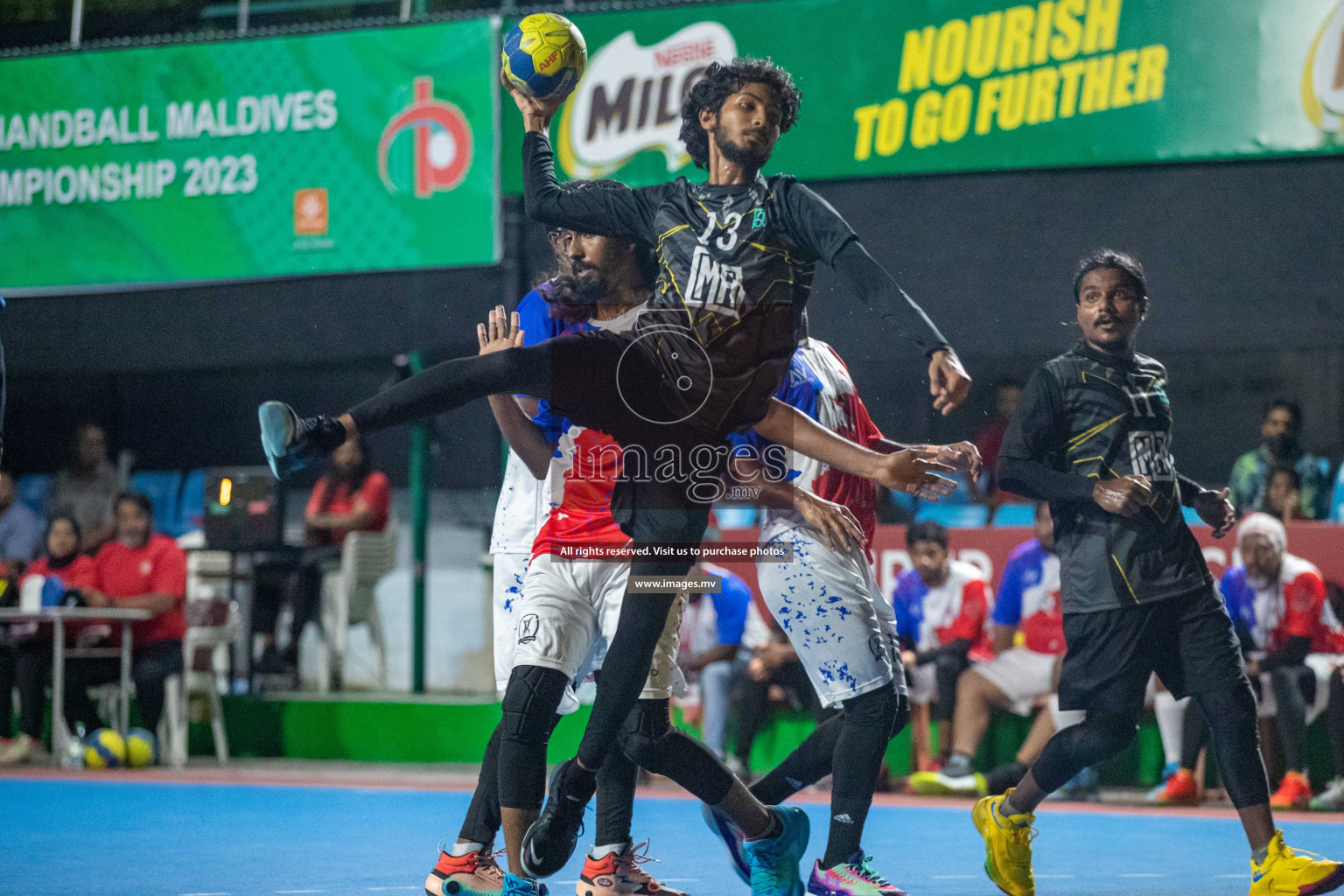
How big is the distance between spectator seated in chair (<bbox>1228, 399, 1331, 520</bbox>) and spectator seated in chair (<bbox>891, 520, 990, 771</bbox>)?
5.25 ft

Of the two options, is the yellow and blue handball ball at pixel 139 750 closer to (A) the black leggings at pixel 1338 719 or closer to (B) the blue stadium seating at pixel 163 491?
(B) the blue stadium seating at pixel 163 491

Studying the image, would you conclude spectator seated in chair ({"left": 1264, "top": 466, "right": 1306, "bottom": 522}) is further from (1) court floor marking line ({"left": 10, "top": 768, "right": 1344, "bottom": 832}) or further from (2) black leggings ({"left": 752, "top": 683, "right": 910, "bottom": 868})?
(2) black leggings ({"left": 752, "top": 683, "right": 910, "bottom": 868})

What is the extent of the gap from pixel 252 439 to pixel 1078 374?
8786 mm

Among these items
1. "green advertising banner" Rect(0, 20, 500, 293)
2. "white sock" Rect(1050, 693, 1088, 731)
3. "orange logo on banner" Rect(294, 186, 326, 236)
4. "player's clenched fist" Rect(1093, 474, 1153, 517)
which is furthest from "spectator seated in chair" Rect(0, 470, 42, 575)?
"player's clenched fist" Rect(1093, 474, 1153, 517)

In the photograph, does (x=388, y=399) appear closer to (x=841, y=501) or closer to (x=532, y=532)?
(x=532, y=532)

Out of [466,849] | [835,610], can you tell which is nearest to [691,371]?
[835,610]

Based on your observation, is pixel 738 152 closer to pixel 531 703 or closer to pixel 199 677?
pixel 531 703

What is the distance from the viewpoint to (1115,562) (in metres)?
4.18

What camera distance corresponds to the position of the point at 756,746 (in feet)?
25.1

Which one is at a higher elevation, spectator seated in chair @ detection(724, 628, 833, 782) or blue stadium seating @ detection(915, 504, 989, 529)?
blue stadium seating @ detection(915, 504, 989, 529)

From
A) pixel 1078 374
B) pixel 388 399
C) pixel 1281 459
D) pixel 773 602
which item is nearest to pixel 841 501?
pixel 773 602

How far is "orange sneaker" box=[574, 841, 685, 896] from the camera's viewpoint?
151 inches

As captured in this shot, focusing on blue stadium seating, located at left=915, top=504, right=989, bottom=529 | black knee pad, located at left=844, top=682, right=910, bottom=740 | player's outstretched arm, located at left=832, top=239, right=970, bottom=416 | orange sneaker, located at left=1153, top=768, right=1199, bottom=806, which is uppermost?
player's outstretched arm, located at left=832, top=239, right=970, bottom=416

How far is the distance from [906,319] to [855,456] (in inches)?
14.6
